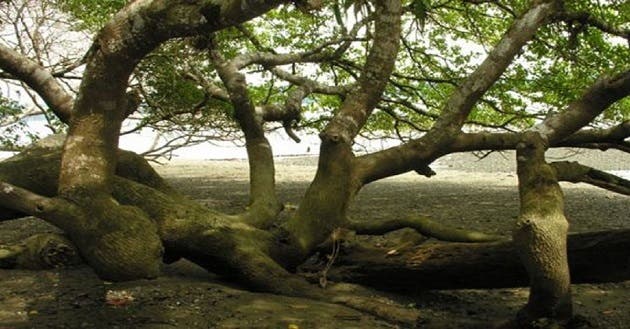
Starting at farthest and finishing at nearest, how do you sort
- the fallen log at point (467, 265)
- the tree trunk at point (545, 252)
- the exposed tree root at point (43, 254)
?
the exposed tree root at point (43, 254), the fallen log at point (467, 265), the tree trunk at point (545, 252)

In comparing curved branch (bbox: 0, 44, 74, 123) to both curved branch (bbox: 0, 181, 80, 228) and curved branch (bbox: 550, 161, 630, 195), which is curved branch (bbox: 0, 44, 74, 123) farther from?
curved branch (bbox: 550, 161, 630, 195)

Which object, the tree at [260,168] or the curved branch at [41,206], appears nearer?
the tree at [260,168]

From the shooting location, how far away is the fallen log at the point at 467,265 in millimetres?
4566

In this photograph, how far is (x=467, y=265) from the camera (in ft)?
16.3

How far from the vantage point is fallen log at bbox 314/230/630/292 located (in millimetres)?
4566

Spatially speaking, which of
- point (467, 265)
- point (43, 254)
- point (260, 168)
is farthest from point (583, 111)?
point (43, 254)

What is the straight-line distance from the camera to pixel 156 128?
11797 millimetres

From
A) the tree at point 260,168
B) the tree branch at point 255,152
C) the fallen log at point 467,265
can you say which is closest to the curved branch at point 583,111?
the tree at point 260,168

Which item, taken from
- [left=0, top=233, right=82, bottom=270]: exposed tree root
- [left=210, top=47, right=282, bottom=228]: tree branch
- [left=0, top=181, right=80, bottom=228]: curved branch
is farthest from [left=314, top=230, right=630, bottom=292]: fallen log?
[left=0, top=181, right=80, bottom=228]: curved branch

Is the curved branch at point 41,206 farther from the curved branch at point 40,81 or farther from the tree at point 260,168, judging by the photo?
the curved branch at point 40,81

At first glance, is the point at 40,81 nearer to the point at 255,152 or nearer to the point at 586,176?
the point at 255,152

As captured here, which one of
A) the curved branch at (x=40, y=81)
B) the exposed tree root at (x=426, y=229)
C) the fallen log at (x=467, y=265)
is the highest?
the curved branch at (x=40, y=81)

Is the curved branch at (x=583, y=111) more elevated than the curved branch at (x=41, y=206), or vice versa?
the curved branch at (x=583, y=111)

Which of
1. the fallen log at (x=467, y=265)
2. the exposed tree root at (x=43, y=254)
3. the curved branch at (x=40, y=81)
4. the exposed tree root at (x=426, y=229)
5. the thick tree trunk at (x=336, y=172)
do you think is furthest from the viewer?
the curved branch at (x=40, y=81)
